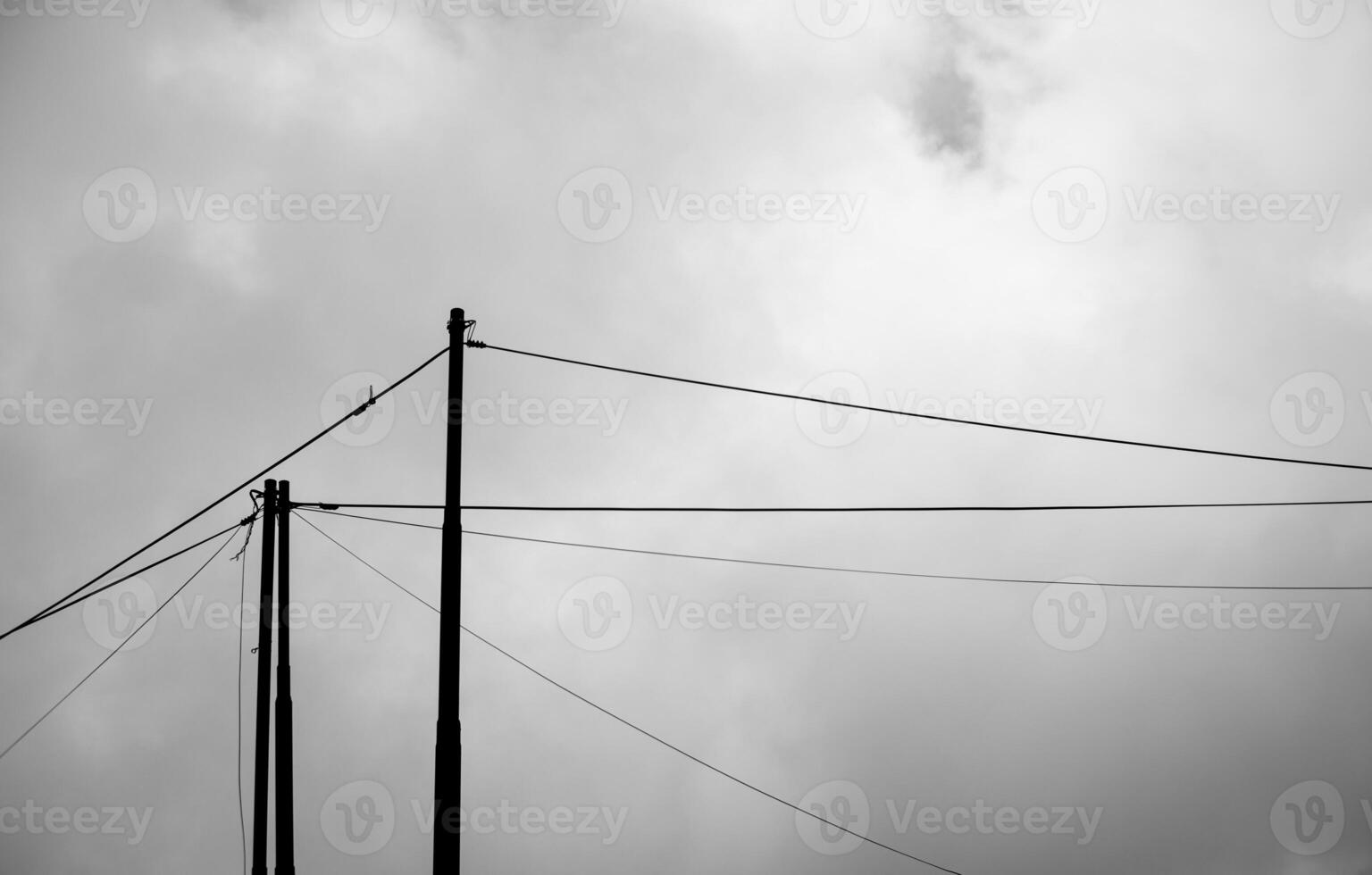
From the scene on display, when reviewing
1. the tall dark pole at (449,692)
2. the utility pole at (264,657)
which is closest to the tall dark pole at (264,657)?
the utility pole at (264,657)

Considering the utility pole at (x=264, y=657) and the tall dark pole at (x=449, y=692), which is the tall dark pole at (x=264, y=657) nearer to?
the utility pole at (x=264, y=657)

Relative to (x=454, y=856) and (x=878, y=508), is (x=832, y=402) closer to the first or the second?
(x=878, y=508)

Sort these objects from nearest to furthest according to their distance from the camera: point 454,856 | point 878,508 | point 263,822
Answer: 1. point 454,856
2. point 878,508
3. point 263,822

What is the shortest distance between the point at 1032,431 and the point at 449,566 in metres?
9.98

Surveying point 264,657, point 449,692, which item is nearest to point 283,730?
point 264,657

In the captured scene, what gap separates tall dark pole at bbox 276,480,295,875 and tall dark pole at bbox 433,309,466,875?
9.28 m

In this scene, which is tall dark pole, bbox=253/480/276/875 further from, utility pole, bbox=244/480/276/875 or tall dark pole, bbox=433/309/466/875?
tall dark pole, bbox=433/309/466/875

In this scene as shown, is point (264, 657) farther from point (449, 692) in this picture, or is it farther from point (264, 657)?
point (449, 692)

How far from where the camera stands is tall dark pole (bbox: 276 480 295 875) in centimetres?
1967

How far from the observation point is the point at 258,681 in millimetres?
20625

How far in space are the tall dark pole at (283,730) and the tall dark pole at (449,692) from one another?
30.5 ft

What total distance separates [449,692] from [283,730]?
10.2 metres

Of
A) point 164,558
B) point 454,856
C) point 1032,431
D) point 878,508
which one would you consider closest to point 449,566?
point 454,856

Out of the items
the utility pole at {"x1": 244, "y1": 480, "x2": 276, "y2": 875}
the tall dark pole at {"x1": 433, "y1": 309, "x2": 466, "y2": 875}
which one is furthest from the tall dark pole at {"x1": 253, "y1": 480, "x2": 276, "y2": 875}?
the tall dark pole at {"x1": 433, "y1": 309, "x2": 466, "y2": 875}
